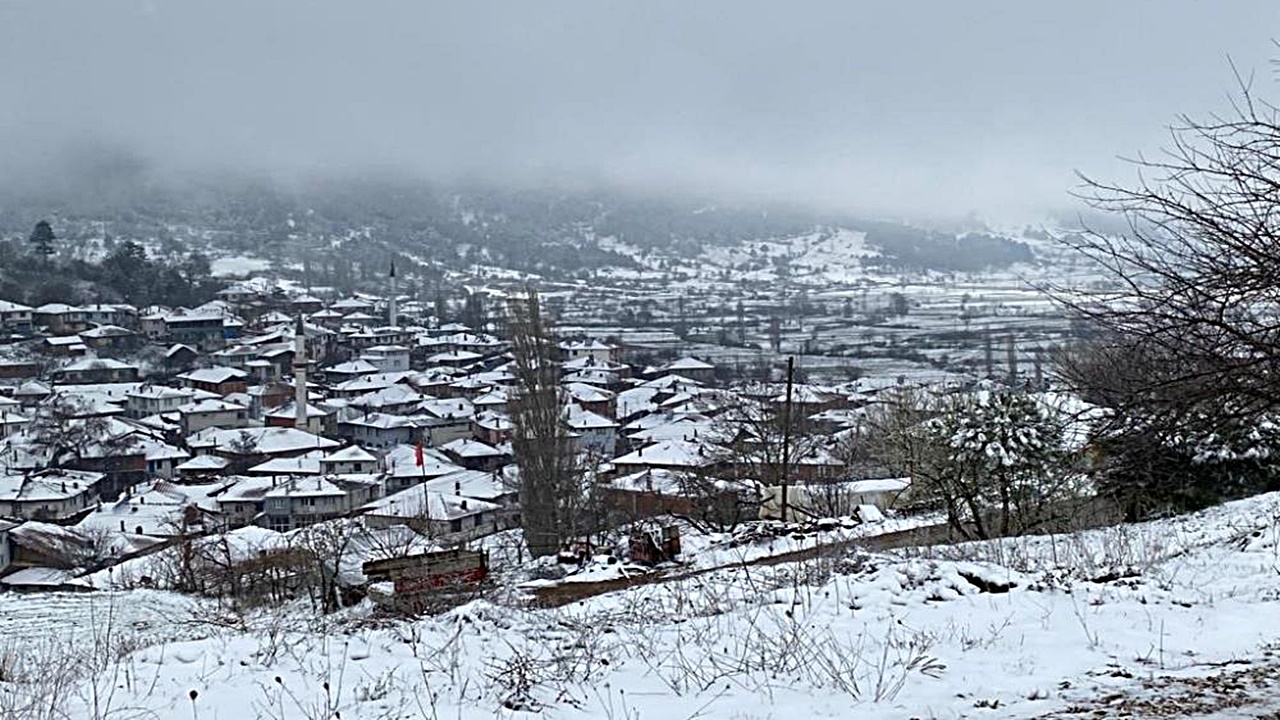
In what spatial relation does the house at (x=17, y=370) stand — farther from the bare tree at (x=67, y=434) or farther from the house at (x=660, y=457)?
the house at (x=660, y=457)

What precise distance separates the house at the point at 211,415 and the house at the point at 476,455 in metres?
9.63

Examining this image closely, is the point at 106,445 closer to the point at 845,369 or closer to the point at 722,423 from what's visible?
the point at 722,423

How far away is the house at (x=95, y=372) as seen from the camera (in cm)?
4869

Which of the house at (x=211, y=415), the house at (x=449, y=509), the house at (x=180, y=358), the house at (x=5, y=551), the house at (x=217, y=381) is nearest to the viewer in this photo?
the house at (x=5, y=551)

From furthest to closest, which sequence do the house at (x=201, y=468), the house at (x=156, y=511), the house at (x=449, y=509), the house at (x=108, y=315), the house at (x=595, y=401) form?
the house at (x=108, y=315) → the house at (x=595, y=401) → the house at (x=201, y=468) → the house at (x=156, y=511) → the house at (x=449, y=509)

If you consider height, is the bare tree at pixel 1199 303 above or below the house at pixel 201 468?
above

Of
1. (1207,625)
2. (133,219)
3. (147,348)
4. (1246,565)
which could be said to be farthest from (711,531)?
(133,219)

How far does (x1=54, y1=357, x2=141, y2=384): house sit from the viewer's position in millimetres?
48688

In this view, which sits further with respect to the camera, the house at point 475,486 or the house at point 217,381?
the house at point 217,381

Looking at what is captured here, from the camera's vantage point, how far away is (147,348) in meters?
56.7

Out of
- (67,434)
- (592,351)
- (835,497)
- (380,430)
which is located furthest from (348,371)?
(835,497)

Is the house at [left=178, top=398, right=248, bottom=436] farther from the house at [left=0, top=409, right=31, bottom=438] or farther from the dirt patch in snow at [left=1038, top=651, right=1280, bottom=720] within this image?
the dirt patch in snow at [left=1038, top=651, right=1280, bottom=720]

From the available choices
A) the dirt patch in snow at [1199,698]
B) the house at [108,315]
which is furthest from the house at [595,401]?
the dirt patch in snow at [1199,698]

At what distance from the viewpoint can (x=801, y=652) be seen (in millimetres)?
3990
